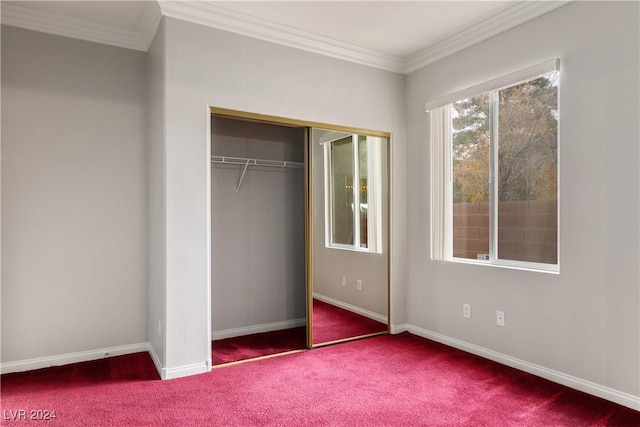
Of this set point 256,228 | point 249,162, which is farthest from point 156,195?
point 256,228

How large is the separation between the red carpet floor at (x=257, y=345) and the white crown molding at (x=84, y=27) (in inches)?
107

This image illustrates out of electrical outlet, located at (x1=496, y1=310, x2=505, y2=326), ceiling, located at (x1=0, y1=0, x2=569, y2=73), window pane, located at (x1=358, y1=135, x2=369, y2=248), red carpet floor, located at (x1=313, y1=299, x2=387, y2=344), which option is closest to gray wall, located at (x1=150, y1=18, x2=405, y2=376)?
ceiling, located at (x1=0, y1=0, x2=569, y2=73)

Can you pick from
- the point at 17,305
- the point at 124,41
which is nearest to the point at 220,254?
the point at 17,305

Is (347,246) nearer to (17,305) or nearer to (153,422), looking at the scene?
(153,422)

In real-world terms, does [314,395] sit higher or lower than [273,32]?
lower

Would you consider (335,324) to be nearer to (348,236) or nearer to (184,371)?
(348,236)

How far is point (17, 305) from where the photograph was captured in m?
3.13

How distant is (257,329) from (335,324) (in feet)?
2.60

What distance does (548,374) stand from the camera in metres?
2.92

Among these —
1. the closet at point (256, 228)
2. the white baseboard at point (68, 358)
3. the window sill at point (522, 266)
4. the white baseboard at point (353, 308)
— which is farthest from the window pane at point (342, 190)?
the white baseboard at point (68, 358)

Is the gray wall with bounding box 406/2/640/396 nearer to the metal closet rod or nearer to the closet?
the closet

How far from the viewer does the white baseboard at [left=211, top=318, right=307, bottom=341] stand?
12.5 ft

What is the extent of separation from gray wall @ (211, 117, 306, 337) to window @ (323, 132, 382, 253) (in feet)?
1.09

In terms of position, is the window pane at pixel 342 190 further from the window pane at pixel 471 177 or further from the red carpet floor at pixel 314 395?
the red carpet floor at pixel 314 395
